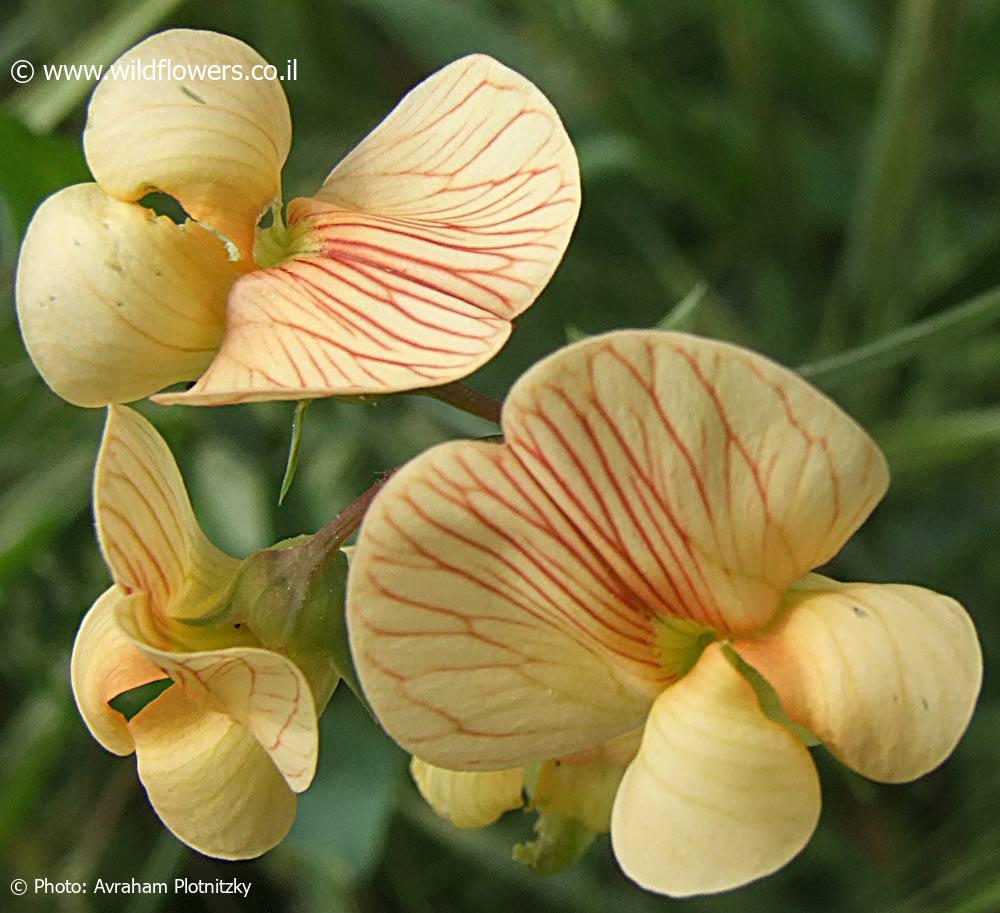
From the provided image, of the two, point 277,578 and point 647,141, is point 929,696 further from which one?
point 647,141

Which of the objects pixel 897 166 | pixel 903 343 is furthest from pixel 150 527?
pixel 897 166

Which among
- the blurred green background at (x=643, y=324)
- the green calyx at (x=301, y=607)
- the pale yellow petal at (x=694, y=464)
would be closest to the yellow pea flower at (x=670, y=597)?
the pale yellow petal at (x=694, y=464)

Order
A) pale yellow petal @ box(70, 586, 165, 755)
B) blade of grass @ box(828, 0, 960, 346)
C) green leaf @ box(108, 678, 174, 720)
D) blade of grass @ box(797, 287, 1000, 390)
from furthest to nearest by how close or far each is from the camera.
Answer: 1. blade of grass @ box(828, 0, 960, 346)
2. green leaf @ box(108, 678, 174, 720)
3. blade of grass @ box(797, 287, 1000, 390)
4. pale yellow petal @ box(70, 586, 165, 755)

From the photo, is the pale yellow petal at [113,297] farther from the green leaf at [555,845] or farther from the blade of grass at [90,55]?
the blade of grass at [90,55]

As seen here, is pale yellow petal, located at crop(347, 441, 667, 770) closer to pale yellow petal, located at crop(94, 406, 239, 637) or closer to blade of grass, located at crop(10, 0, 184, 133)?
pale yellow petal, located at crop(94, 406, 239, 637)

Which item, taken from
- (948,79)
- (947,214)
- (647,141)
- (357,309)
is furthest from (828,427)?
(947,214)

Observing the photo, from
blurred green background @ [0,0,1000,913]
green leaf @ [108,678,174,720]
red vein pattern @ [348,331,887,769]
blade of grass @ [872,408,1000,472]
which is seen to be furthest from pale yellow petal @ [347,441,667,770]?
blade of grass @ [872,408,1000,472]

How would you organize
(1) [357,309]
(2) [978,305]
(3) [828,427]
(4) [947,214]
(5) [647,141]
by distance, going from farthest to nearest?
(4) [947,214] < (5) [647,141] < (2) [978,305] < (1) [357,309] < (3) [828,427]
